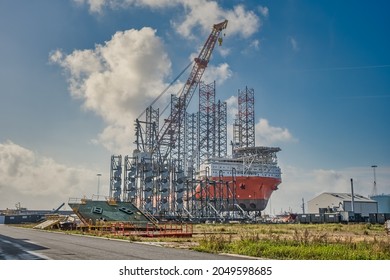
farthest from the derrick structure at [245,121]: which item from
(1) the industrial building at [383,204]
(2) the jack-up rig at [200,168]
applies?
(1) the industrial building at [383,204]

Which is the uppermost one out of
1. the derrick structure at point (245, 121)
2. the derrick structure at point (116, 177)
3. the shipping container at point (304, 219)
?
the derrick structure at point (245, 121)

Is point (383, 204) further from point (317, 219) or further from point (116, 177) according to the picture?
point (116, 177)

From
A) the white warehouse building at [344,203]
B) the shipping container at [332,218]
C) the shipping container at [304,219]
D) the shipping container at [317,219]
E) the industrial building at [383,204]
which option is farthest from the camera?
the white warehouse building at [344,203]

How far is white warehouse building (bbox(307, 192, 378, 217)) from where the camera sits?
10138 centimetres

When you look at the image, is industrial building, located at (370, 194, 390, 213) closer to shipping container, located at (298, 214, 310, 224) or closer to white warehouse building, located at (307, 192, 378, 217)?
white warehouse building, located at (307, 192, 378, 217)

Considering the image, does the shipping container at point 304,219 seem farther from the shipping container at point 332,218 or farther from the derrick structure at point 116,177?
the derrick structure at point 116,177

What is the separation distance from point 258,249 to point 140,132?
78189 millimetres

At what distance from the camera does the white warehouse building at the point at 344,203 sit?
10138cm

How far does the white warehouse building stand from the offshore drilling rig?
13.2 m

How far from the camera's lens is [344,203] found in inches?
3984

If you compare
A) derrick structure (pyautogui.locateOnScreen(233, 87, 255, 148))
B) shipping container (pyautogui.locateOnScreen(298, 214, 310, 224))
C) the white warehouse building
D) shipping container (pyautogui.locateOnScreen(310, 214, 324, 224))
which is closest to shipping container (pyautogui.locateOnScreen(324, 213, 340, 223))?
shipping container (pyautogui.locateOnScreen(310, 214, 324, 224))

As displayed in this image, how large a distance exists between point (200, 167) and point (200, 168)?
30 cm

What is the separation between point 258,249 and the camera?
17.6m
